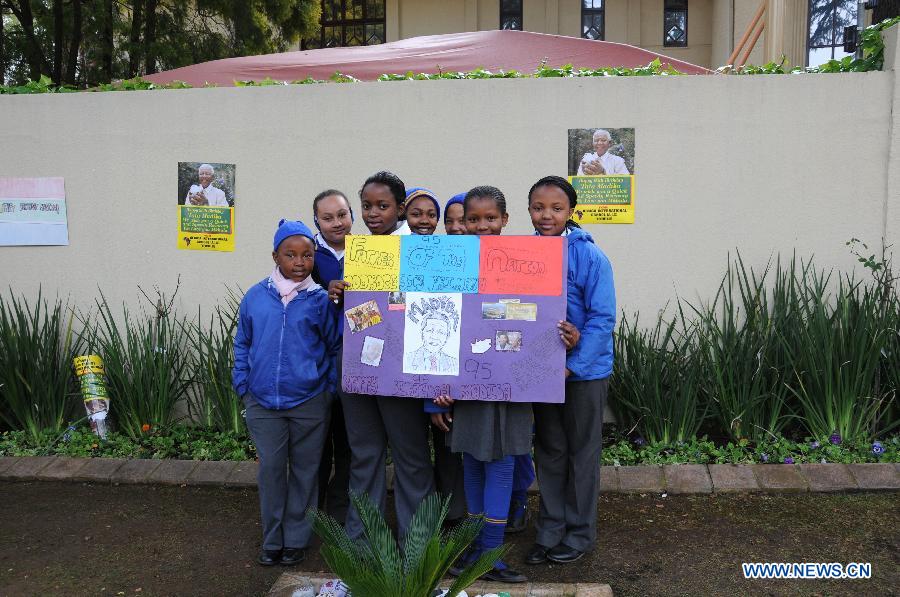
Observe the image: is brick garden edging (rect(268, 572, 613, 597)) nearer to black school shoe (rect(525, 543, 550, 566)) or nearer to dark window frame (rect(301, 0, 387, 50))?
black school shoe (rect(525, 543, 550, 566))

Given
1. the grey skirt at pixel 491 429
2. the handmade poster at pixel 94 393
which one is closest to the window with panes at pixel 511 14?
the handmade poster at pixel 94 393

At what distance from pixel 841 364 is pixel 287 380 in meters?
3.16

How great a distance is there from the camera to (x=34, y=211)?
618 centimetres

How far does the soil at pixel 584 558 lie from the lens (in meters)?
3.71

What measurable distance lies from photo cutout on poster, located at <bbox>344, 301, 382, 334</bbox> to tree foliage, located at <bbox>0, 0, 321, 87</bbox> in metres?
10.5

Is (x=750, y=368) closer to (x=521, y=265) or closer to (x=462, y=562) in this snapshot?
(x=521, y=265)

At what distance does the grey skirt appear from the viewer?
3617mm

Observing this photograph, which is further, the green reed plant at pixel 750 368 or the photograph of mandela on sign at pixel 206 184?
the photograph of mandela on sign at pixel 206 184

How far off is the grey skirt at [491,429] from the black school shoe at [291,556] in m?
0.94

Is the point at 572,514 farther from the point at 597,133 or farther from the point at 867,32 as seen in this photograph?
the point at 867,32

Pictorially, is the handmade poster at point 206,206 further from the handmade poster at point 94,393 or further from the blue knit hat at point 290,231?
the blue knit hat at point 290,231

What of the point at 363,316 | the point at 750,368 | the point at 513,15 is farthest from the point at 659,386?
the point at 513,15

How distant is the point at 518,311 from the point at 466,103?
8.15 feet

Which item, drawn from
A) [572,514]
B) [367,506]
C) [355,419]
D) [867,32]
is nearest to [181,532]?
[355,419]
